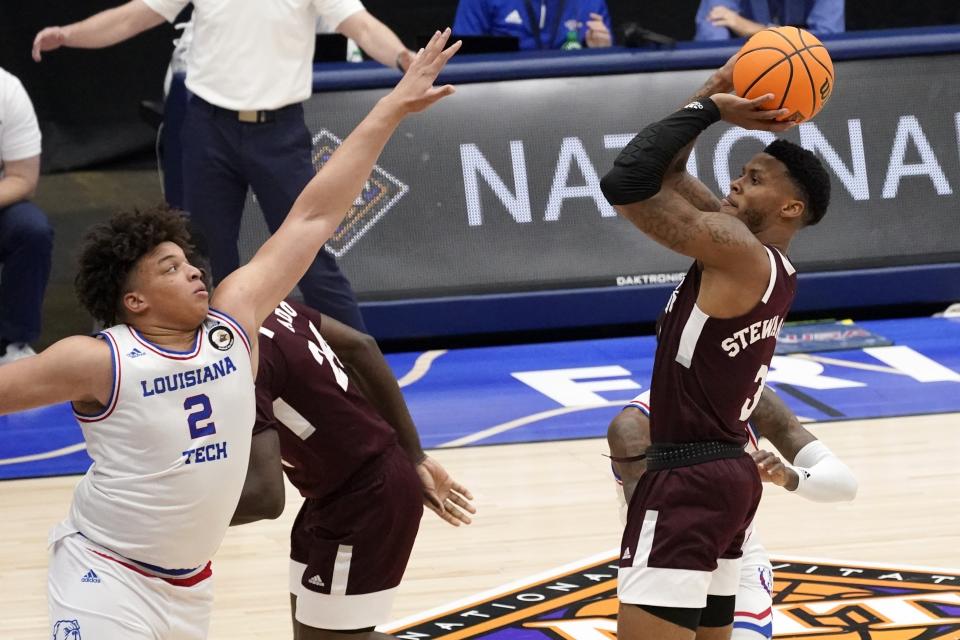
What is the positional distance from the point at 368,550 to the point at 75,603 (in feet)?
3.04

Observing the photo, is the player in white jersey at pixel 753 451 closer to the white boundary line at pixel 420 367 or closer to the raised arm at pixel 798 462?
the raised arm at pixel 798 462

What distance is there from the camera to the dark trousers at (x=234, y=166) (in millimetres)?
7344

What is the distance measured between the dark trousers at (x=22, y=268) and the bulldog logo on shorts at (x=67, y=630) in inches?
201

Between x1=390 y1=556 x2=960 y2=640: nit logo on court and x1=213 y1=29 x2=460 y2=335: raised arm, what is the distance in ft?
5.62

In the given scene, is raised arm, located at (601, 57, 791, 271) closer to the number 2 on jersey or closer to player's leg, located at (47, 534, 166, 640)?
the number 2 on jersey

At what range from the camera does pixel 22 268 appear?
821 centimetres

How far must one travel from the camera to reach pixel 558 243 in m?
8.92

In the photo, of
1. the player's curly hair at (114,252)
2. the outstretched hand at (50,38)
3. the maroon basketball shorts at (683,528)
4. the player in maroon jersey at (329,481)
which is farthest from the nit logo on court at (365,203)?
the player's curly hair at (114,252)

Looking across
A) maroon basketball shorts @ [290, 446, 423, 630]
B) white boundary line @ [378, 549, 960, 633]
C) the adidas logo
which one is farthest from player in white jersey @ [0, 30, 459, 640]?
white boundary line @ [378, 549, 960, 633]

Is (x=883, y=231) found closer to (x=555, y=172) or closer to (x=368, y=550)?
(x=555, y=172)

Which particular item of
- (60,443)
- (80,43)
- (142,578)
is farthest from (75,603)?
(80,43)

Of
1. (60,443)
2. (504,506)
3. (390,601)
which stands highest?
(390,601)

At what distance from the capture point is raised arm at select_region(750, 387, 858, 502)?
400 cm

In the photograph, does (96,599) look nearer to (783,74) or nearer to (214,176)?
(783,74)
